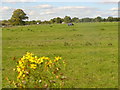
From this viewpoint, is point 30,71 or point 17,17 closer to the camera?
point 30,71

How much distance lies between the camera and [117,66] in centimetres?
1062

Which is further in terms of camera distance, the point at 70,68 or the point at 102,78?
the point at 70,68

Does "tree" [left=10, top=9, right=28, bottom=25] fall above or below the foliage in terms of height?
above

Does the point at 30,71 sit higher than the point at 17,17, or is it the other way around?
the point at 17,17

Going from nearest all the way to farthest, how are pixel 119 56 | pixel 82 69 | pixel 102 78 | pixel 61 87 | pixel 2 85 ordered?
pixel 61 87, pixel 2 85, pixel 102 78, pixel 82 69, pixel 119 56

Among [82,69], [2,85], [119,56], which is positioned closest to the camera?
[2,85]

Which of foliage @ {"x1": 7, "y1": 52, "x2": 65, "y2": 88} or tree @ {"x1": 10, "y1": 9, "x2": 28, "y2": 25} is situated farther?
tree @ {"x1": 10, "y1": 9, "x2": 28, "y2": 25}

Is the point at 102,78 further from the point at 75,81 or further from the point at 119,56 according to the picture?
the point at 119,56

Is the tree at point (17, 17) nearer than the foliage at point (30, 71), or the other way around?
the foliage at point (30, 71)

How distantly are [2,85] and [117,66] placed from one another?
17.2ft

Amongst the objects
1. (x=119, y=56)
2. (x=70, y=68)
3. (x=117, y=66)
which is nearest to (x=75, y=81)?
(x=70, y=68)

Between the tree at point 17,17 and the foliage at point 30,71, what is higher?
the tree at point 17,17

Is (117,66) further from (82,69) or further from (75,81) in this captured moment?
(75,81)

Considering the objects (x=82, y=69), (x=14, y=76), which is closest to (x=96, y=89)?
(x=82, y=69)
